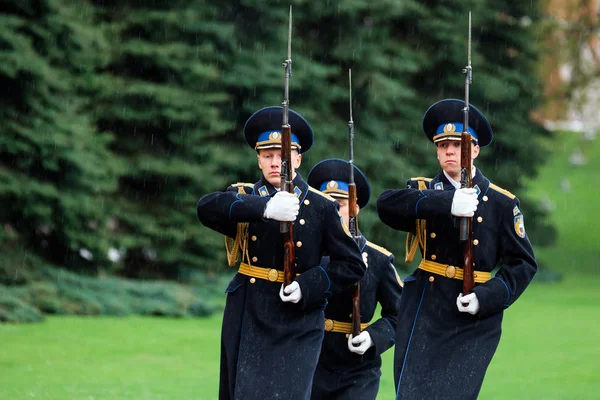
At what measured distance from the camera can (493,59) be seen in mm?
27281

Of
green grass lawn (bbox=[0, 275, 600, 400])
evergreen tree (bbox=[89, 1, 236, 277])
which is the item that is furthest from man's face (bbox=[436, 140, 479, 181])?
evergreen tree (bbox=[89, 1, 236, 277])

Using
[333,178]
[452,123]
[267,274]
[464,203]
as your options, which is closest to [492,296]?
[464,203]

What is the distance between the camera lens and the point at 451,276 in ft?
23.6

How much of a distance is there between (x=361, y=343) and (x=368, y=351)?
0.16 meters

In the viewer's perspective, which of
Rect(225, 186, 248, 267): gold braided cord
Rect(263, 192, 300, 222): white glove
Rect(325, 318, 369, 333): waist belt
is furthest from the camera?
Rect(325, 318, 369, 333): waist belt

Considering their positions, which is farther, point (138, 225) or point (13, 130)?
point (138, 225)

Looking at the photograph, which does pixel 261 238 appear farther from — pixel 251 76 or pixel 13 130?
pixel 251 76

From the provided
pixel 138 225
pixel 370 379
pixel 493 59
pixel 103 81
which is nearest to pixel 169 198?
pixel 138 225

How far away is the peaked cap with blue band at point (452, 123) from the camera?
7.41 metres

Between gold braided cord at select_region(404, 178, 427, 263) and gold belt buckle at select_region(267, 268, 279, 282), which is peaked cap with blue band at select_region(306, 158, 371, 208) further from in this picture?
gold belt buckle at select_region(267, 268, 279, 282)

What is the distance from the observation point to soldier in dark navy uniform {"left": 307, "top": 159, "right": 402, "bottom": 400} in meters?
8.03

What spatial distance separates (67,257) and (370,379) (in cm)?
1108

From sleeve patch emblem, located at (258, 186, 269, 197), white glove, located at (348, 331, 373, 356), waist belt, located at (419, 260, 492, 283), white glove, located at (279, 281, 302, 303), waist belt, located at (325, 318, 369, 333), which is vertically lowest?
white glove, located at (279, 281, 302, 303)

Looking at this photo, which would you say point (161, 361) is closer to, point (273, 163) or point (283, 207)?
point (273, 163)
